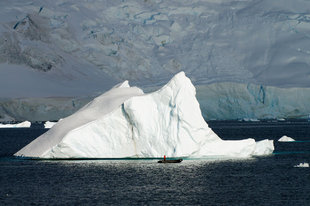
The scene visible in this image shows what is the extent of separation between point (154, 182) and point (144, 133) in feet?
36.8

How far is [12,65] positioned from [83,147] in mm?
118598

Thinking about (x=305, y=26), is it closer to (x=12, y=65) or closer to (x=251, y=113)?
(x=251, y=113)

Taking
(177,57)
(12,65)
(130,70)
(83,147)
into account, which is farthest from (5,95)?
(83,147)

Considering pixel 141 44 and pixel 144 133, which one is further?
pixel 141 44

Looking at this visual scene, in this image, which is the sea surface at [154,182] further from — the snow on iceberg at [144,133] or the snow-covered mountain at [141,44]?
the snow-covered mountain at [141,44]

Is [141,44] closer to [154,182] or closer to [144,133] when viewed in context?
[144,133]

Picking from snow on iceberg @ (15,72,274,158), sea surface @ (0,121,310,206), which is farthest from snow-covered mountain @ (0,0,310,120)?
sea surface @ (0,121,310,206)

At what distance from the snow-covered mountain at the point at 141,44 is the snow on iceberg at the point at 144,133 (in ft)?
341

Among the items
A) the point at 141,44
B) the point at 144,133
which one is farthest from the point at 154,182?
the point at 141,44

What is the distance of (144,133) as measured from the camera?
167 ft

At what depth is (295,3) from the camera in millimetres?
191250

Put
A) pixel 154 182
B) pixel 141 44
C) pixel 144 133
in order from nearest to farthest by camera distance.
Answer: pixel 154 182 < pixel 144 133 < pixel 141 44

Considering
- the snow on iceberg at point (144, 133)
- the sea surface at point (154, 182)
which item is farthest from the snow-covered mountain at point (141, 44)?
the sea surface at point (154, 182)

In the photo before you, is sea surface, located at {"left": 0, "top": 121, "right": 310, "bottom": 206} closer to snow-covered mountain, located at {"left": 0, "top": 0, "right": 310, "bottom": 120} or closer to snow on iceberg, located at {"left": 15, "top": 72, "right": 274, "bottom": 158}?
snow on iceberg, located at {"left": 15, "top": 72, "right": 274, "bottom": 158}
